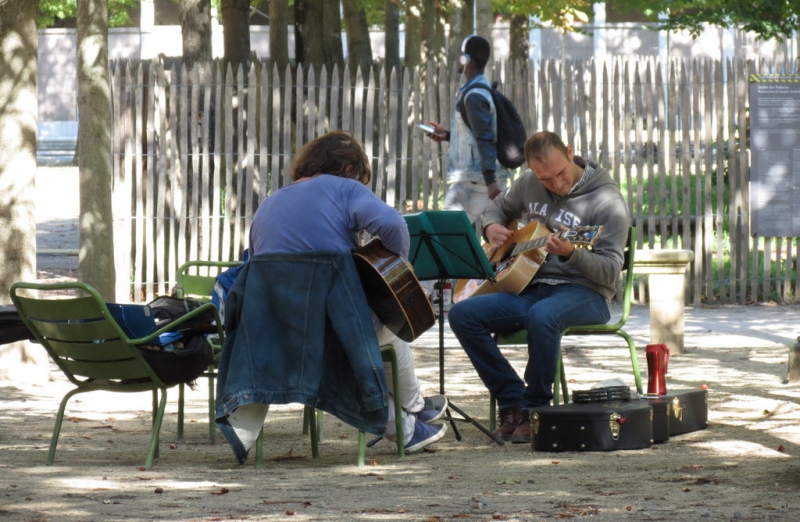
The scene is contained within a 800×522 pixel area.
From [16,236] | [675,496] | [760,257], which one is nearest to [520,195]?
[675,496]

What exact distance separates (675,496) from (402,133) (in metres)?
8.43

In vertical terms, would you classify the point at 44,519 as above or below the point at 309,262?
below

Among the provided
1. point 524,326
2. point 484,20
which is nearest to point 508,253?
point 524,326

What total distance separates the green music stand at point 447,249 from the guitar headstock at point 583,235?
0.43 m

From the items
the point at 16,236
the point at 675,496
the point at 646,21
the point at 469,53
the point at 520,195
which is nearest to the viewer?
the point at 675,496

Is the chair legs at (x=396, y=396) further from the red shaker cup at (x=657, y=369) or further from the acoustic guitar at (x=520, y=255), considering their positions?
the red shaker cup at (x=657, y=369)

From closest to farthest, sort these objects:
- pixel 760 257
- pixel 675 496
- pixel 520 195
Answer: pixel 675 496 → pixel 520 195 → pixel 760 257

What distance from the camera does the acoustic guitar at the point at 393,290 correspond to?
19.8 ft

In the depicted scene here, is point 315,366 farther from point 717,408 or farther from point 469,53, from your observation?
point 469,53

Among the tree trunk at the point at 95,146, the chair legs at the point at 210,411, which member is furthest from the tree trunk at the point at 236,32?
the chair legs at the point at 210,411

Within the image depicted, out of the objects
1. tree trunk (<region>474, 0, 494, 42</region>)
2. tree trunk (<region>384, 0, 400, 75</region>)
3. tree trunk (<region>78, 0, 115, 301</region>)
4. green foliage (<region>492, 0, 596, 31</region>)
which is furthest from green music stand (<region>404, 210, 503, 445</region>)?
tree trunk (<region>384, 0, 400, 75</region>)

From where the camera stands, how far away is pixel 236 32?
1561 cm

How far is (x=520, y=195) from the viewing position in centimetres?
757

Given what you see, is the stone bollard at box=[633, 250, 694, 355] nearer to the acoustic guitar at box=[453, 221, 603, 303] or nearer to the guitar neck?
the acoustic guitar at box=[453, 221, 603, 303]
